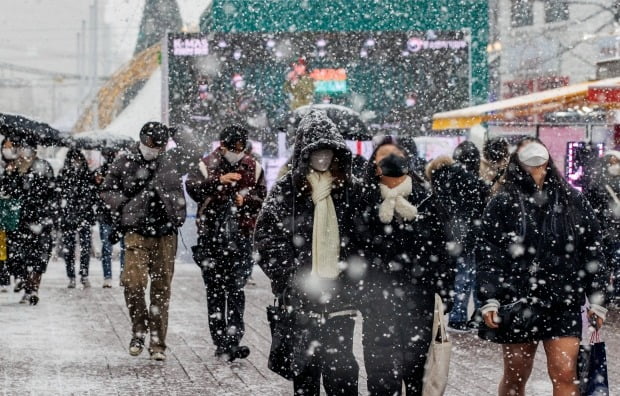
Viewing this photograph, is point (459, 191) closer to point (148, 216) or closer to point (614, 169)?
point (614, 169)

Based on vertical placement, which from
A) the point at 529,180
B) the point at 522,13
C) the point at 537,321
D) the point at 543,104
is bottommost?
the point at 537,321

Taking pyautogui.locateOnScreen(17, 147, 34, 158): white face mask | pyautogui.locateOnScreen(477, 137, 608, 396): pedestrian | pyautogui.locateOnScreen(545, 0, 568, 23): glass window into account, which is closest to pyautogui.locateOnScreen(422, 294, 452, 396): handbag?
pyautogui.locateOnScreen(477, 137, 608, 396): pedestrian

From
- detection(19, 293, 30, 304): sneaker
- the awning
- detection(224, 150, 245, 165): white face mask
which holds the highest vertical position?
the awning

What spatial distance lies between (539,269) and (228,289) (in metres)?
3.80

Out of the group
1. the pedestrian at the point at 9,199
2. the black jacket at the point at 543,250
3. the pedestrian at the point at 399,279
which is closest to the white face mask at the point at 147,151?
the pedestrian at the point at 399,279

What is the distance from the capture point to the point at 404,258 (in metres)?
6.21

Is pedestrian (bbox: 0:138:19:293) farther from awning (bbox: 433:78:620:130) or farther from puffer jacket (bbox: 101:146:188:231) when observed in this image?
awning (bbox: 433:78:620:130)

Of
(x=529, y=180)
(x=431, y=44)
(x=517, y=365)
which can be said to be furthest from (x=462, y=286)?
(x=431, y=44)

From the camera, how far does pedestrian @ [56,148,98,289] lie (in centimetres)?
1584

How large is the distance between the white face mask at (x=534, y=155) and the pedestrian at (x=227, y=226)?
3.56 meters

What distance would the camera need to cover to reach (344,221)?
6.17 metres

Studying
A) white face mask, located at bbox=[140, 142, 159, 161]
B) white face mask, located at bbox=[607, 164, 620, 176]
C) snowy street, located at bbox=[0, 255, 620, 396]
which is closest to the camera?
snowy street, located at bbox=[0, 255, 620, 396]

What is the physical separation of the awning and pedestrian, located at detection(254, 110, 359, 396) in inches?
326

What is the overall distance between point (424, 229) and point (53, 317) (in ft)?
23.2
